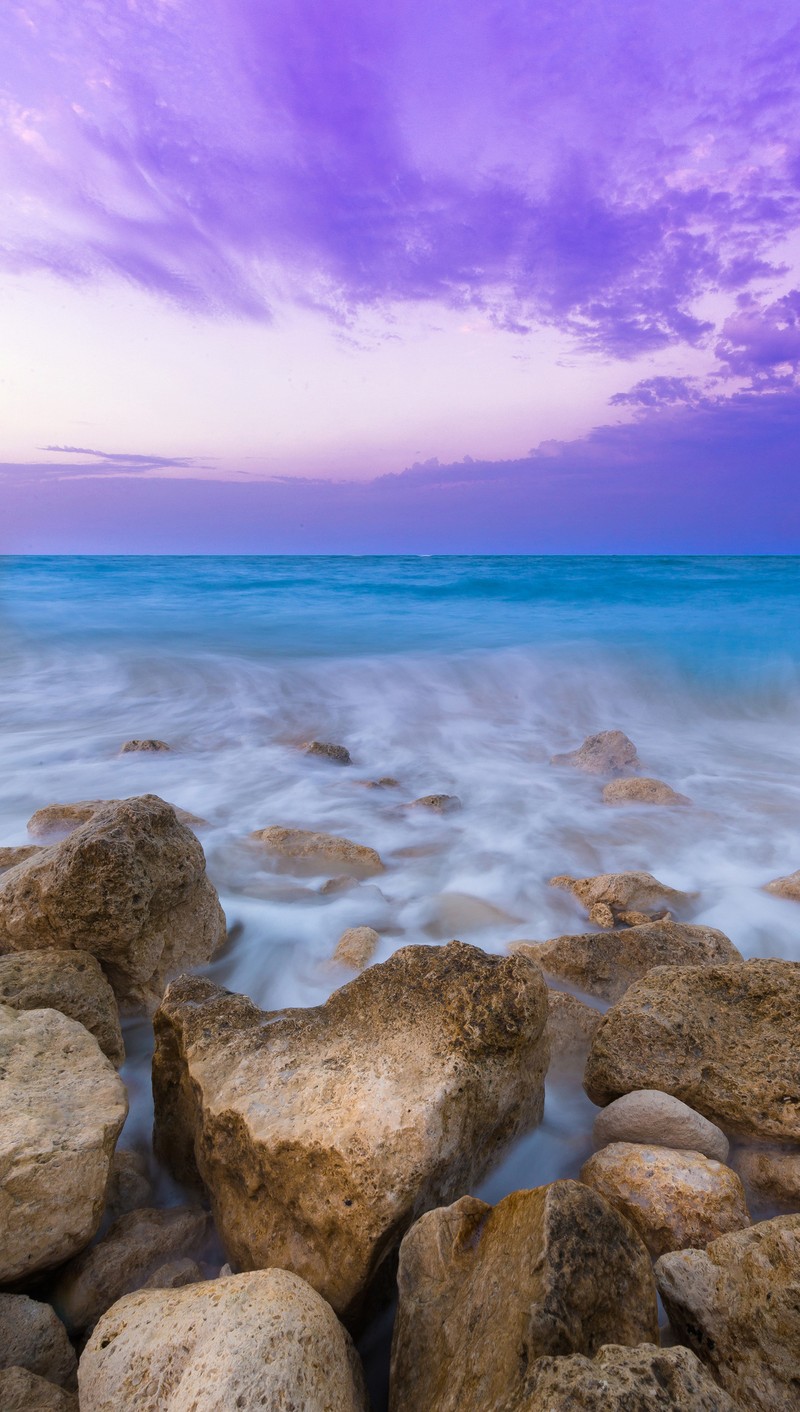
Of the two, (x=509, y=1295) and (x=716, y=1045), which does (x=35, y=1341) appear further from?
(x=716, y=1045)

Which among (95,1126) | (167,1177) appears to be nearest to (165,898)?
(167,1177)

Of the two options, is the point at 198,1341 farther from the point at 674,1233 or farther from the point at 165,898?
the point at 165,898

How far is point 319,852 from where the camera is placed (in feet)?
17.6

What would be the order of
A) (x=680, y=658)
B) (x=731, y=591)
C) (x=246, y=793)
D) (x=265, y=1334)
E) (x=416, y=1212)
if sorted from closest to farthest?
(x=265, y=1334) → (x=416, y=1212) → (x=246, y=793) → (x=680, y=658) → (x=731, y=591)

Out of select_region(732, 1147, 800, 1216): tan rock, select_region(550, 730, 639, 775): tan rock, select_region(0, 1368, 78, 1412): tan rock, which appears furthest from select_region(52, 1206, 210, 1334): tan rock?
select_region(550, 730, 639, 775): tan rock

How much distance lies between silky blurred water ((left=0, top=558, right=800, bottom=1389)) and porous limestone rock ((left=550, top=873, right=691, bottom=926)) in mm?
125

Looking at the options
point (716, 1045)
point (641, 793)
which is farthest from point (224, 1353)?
point (641, 793)

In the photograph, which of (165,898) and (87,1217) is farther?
(165,898)

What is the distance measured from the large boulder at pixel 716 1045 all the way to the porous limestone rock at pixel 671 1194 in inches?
14.8

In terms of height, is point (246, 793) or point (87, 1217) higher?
point (87, 1217)

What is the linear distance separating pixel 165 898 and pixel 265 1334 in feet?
6.95

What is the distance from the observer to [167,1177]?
2.61 metres

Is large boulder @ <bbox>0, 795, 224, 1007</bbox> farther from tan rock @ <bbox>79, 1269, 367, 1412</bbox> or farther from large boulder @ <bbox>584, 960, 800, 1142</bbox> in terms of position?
large boulder @ <bbox>584, 960, 800, 1142</bbox>

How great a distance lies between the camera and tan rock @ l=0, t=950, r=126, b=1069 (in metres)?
2.81
